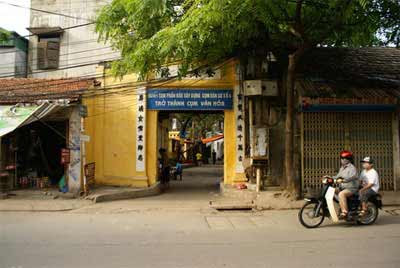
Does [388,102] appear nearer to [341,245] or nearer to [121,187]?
[341,245]

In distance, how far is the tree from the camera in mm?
8656

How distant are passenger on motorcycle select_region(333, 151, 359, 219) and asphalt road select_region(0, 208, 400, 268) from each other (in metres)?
0.49

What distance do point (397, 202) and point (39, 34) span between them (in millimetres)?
19176

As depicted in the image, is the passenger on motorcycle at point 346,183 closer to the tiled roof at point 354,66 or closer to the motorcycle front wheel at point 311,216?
the motorcycle front wheel at point 311,216

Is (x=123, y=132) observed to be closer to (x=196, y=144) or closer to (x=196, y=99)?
(x=196, y=99)

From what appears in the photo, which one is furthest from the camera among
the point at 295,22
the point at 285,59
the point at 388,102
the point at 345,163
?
the point at 285,59

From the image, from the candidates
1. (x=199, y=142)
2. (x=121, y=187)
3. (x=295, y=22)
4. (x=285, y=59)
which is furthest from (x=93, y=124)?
(x=199, y=142)

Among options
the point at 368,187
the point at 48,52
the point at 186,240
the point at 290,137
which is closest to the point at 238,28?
the point at 290,137

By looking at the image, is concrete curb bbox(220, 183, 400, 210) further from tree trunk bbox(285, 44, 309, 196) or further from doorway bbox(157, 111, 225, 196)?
doorway bbox(157, 111, 225, 196)

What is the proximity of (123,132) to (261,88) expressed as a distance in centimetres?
539

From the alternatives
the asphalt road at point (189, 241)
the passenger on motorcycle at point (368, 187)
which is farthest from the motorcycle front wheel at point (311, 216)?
the passenger on motorcycle at point (368, 187)

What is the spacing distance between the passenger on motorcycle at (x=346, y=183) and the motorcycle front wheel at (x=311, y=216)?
0.42 m

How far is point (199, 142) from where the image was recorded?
37094 mm

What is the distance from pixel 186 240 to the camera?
7266mm
